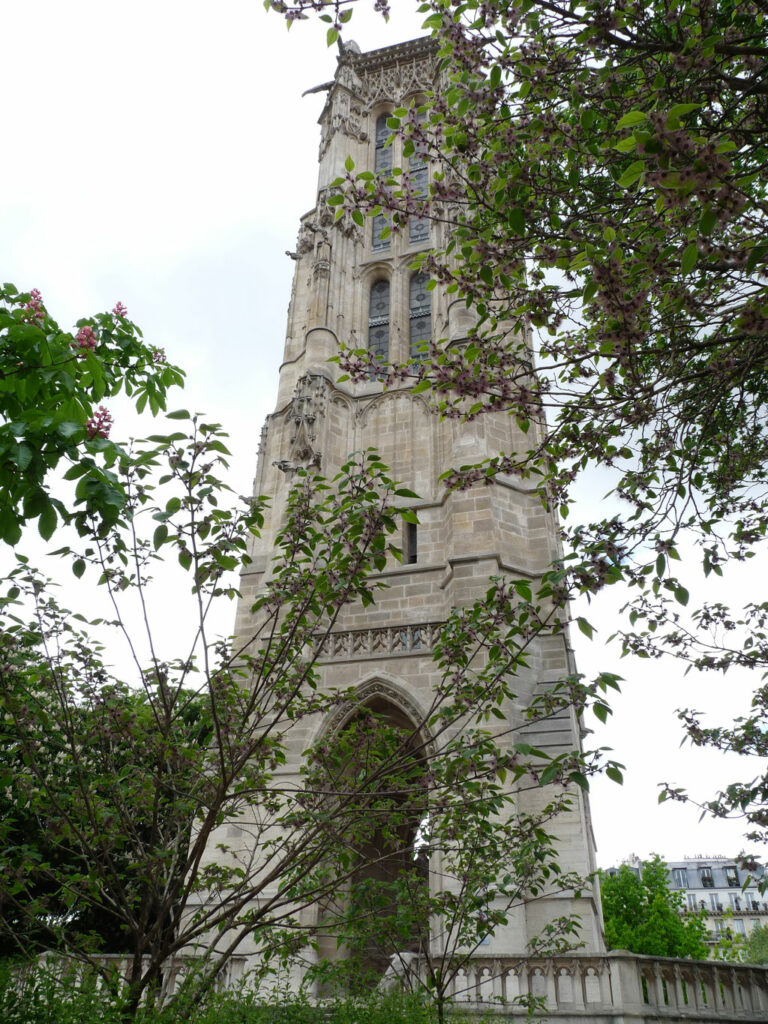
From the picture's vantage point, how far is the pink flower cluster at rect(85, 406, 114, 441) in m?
3.61

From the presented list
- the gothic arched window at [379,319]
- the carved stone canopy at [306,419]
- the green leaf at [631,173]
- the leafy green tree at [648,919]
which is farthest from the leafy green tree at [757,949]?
the green leaf at [631,173]

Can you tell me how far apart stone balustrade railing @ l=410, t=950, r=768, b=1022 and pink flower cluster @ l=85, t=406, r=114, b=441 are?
277 inches

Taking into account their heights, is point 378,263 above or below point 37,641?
above

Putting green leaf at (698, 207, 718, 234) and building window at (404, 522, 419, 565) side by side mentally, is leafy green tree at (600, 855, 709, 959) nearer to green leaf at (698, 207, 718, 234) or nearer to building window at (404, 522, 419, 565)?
building window at (404, 522, 419, 565)

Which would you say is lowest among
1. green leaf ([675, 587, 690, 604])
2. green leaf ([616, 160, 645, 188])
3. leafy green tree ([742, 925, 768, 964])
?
green leaf ([675, 587, 690, 604])

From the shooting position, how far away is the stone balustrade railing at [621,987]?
7.98 m

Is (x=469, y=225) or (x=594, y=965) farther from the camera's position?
(x=594, y=965)

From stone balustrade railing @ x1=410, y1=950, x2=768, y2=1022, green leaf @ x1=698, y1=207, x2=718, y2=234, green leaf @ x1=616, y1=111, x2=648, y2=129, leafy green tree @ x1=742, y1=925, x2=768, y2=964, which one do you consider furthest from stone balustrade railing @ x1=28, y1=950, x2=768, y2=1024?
leafy green tree @ x1=742, y1=925, x2=768, y2=964

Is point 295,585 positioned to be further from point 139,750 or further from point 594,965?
point 594,965

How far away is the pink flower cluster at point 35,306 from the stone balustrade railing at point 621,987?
7.56m

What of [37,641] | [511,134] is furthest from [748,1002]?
[511,134]

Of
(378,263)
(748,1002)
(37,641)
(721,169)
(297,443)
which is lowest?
(748,1002)

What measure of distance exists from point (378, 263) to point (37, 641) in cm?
1733

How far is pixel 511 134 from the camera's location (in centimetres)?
430
